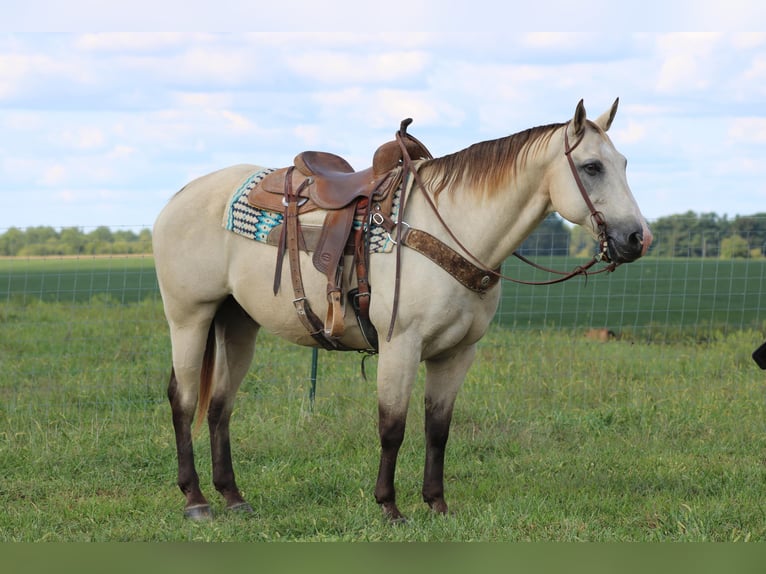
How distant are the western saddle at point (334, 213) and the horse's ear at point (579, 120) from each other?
90 cm

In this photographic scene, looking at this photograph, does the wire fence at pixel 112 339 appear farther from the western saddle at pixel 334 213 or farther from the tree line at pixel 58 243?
the tree line at pixel 58 243

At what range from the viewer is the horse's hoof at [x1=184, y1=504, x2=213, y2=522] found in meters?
4.59

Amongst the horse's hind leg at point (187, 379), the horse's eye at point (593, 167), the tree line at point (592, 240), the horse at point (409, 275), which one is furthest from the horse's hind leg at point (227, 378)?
the tree line at point (592, 240)

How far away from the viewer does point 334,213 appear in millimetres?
4406

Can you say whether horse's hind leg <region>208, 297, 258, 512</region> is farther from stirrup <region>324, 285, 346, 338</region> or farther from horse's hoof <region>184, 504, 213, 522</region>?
stirrup <region>324, 285, 346, 338</region>

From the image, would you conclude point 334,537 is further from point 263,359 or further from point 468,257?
point 263,359

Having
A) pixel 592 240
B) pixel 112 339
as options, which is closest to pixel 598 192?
pixel 592 240

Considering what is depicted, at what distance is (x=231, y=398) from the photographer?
5.00m

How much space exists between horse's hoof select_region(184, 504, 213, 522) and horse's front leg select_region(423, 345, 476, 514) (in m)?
1.20

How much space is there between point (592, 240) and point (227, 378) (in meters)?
3.89

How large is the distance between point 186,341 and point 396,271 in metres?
1.41

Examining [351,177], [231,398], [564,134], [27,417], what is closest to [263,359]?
[27,417]

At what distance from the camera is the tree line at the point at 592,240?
8.80 m

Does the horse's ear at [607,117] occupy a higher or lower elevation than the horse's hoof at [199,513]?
higher
